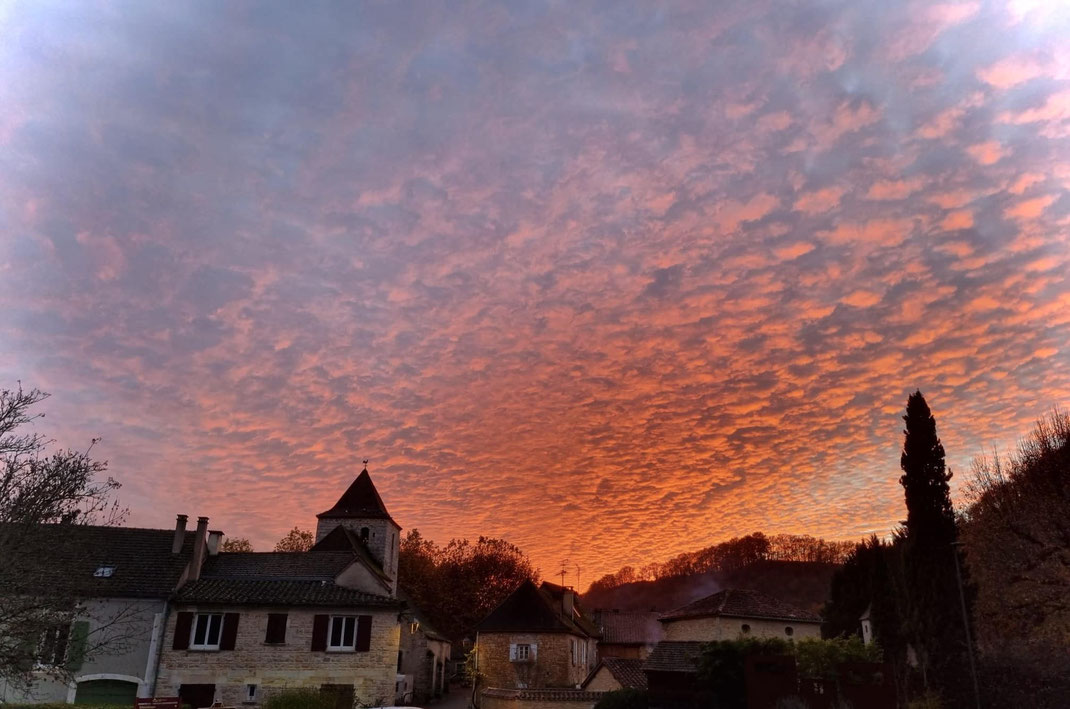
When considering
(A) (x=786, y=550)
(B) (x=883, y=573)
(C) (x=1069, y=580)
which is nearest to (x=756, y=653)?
(C) (x=1069, y=580)

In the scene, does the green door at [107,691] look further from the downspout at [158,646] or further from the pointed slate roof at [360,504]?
the pointed slate roof at [360,504]

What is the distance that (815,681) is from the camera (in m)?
22.9

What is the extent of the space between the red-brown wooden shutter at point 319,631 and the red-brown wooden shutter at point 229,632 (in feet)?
10.6

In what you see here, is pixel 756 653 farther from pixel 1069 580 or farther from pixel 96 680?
pixel 96 680

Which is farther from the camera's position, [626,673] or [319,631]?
[626,673]

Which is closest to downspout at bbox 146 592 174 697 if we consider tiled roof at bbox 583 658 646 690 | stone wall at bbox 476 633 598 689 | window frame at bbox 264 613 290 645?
window frame at bbox 264 613 290 645

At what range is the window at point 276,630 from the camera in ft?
93.4

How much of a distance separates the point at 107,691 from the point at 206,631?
4.09 m

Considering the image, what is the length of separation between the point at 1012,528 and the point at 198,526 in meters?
35.8

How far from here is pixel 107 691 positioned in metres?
27.3

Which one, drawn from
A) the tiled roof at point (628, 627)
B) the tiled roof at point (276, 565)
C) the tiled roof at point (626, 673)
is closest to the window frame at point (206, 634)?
the tiled roof at point (276, 565)

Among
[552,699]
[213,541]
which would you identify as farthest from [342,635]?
[213,541]

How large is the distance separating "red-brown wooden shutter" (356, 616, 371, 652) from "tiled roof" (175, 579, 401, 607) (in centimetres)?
74

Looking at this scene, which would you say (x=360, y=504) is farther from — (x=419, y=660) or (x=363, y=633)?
(x=363, y=633)
